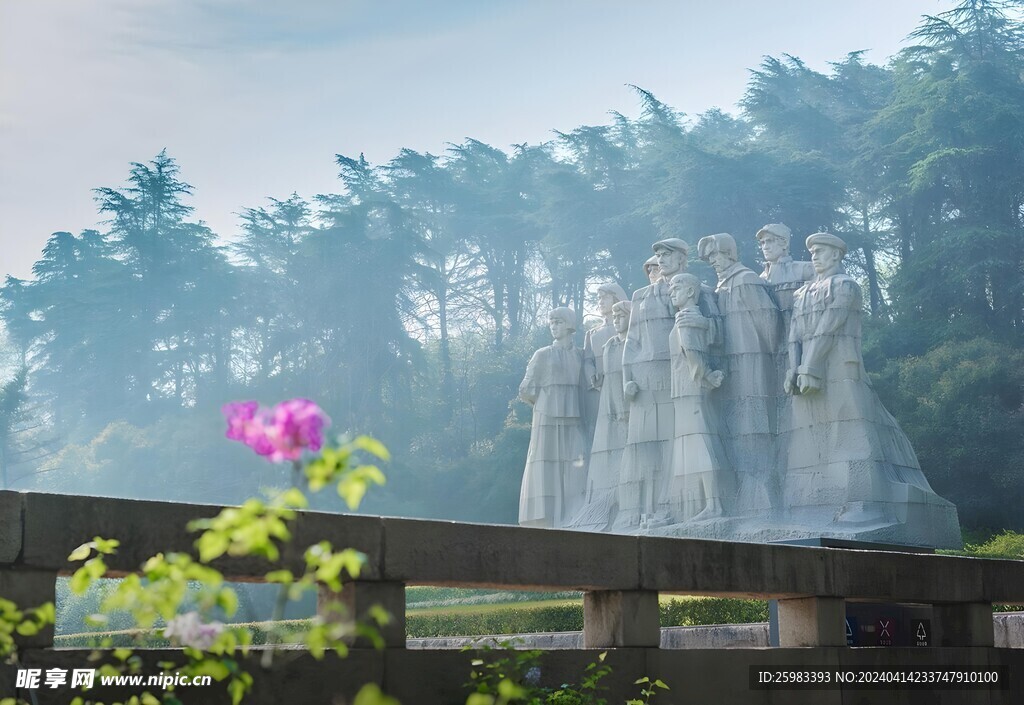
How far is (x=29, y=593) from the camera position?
4250 mm

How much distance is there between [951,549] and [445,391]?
31.3 m

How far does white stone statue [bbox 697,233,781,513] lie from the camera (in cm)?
1831

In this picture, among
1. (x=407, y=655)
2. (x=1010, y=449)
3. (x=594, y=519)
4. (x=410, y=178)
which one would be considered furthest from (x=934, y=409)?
(x=407, y=655)

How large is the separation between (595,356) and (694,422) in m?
3.86

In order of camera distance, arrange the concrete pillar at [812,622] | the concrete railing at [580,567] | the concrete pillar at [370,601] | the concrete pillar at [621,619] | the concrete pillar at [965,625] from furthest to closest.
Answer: the concrete pillar at [965,625] < the concrete pillar at [812,622] < the concrete pillar at [621,619] < the concrete pillar at [370,601] < the concrete railing at [580,567]

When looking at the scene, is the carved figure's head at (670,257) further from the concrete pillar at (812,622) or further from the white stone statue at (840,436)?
the concrete pillar at (812,622)

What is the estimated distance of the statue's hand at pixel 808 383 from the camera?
56.7ft

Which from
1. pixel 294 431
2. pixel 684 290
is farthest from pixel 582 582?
pixel 684 290

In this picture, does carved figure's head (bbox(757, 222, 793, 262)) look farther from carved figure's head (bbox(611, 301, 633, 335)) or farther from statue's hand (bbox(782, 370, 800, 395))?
carved figure's head (bbox(611, 301, 633, 335))

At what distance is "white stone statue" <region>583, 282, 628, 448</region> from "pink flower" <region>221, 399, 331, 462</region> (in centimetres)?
1932

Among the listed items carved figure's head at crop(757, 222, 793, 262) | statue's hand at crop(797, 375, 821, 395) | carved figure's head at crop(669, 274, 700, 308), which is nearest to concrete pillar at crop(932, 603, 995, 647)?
statue's hand at crop(797, 375, 821, 395)

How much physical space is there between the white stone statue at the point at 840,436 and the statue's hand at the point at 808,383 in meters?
0.01

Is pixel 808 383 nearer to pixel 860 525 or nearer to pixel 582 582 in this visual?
pixel 860 525

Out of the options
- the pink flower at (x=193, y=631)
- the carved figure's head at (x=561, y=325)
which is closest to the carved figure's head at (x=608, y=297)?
the carved figure's head at (x=561, y=325)
